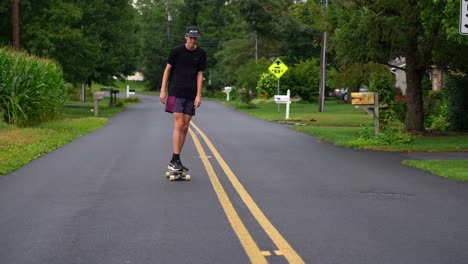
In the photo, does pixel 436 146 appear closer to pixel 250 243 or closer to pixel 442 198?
pixel 442 198

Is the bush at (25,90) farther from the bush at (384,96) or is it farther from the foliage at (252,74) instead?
the foliage at (252,74)

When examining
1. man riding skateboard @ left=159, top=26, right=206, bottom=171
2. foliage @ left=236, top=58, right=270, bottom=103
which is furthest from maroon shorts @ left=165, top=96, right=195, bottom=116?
foliage @ left=236, top=58, right=270, bottom=103

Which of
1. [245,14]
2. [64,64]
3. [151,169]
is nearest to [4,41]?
[64,64]

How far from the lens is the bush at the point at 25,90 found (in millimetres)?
19781

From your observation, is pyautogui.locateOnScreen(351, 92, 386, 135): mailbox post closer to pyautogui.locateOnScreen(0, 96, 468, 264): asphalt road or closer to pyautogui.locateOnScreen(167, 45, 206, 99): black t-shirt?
pyautogui.locateOnScreen(0, 96, 468, 264): asphalt road

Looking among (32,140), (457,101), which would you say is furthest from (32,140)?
(457,101)

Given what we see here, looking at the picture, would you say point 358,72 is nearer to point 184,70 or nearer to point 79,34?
point 184,70

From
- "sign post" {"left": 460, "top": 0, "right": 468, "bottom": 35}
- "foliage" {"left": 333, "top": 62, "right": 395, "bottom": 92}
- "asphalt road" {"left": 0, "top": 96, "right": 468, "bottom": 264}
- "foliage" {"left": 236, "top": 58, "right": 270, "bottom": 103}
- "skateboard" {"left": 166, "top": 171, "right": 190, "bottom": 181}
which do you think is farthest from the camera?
"foliage" {"left": 236, "top": 58, "right": 270, "bottom": 103}

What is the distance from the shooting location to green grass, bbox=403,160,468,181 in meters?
10.5

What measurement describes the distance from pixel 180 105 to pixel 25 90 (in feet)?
39.6

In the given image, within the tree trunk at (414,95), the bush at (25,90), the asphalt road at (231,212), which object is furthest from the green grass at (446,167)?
the bush at (25,90)

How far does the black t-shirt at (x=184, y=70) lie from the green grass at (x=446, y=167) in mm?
4515

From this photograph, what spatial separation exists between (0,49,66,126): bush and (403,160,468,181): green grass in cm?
1265

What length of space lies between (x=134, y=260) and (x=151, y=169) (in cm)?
577
